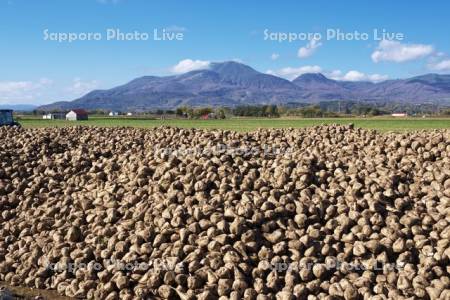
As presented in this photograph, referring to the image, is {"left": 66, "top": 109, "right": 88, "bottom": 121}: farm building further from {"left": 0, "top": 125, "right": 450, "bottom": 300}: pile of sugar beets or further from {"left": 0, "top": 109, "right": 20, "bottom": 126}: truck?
{"left": 0, "top": 125, "right": 450, "bottom": 300}: pile of sugar beets

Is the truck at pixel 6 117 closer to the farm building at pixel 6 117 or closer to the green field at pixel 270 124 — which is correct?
the farm building at pixel 6 117

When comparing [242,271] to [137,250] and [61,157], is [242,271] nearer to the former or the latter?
[137,250]

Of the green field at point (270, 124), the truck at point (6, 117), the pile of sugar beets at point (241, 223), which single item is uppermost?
the truck at point (6, 117)

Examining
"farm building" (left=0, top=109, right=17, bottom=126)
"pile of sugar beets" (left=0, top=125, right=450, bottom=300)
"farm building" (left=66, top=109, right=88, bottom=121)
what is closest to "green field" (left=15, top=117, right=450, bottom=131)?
"farm building" (left=0, top=109, right=17, bottom=126)

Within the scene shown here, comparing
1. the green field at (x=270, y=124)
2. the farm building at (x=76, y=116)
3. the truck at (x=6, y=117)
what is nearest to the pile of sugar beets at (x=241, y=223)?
the truck at (x=6, y=117)

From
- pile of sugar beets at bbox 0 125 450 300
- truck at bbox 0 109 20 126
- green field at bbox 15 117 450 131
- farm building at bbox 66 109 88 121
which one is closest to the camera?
pile of sugar beets at bbox 0 125 450 300

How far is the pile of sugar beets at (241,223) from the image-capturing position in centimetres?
641

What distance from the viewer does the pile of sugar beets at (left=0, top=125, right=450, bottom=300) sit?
6410 mm

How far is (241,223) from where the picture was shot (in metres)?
7.02

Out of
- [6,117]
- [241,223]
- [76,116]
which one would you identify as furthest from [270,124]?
[76,116]

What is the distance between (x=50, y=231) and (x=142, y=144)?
3.94 m

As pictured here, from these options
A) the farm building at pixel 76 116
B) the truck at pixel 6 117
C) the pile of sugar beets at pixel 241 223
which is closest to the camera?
the pile of sugar beets at pixel 241 223

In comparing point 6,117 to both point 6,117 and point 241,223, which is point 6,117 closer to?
point 6,117

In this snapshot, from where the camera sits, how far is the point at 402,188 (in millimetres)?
8039
